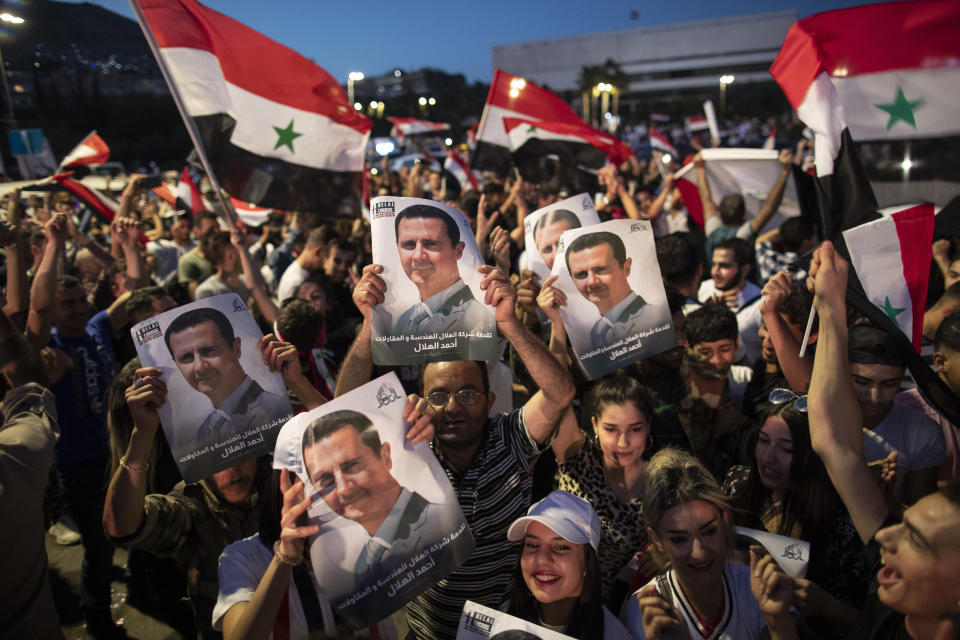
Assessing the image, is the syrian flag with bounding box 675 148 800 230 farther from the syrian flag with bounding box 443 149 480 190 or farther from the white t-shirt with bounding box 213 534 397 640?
the white t-shirt with bounding box 213 534 397 640

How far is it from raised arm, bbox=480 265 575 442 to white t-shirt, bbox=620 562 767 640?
0.70 metres

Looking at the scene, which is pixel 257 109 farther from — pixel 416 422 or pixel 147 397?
pixel 416 422

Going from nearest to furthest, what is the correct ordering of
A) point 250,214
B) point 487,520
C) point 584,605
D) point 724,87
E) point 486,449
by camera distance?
point 584,605, point 487,520, point 486,449, point 250,214, point 724,87

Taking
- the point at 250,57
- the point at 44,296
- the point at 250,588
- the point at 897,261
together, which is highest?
the point at 250,57

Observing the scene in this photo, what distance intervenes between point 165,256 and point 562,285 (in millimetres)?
6284

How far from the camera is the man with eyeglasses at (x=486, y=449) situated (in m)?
2.52

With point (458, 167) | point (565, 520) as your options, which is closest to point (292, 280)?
point (565, 520)

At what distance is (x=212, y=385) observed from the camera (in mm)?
2348

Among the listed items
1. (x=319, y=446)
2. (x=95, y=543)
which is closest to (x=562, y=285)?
(x=319, y=446)

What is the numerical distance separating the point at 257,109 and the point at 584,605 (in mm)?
4069

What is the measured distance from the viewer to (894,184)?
3.34 metres

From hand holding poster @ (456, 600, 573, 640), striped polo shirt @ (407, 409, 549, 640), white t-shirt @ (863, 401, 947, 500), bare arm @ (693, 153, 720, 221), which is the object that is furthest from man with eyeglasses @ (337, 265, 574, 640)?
bare arm @ (693, 153, 720, 221)

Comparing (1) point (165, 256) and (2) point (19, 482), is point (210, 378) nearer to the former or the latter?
(2) point (19, 482)

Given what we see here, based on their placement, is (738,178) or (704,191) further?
(738,178)
